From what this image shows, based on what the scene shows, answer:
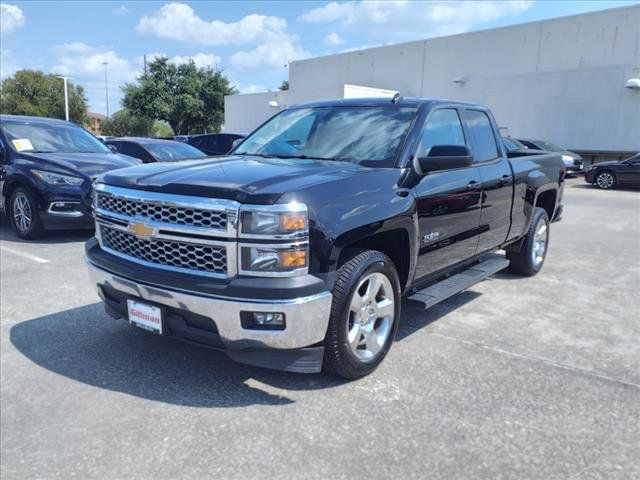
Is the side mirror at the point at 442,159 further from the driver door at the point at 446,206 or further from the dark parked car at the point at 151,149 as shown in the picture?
the dark parked car at the point at 151,149

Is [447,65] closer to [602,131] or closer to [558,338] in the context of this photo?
[602,131]

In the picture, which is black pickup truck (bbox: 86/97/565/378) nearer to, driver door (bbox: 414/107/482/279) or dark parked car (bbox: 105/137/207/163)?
driver door (bbox: 414/107/482/279)

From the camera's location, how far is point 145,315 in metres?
3.36

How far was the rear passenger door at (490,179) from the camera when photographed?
4.97m

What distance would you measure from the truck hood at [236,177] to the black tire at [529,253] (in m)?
3.26

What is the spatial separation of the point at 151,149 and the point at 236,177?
26.3 feet

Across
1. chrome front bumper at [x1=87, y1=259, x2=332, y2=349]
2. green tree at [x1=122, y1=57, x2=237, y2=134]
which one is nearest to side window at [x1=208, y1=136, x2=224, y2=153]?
chrome front bumper at [x1=87, y1=259, x2=332, y2=349]

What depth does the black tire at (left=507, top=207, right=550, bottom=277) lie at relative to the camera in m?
6.23

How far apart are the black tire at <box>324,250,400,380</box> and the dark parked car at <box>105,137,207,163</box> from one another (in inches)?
306

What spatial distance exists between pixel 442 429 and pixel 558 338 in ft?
6.50

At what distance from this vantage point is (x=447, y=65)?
105 feet

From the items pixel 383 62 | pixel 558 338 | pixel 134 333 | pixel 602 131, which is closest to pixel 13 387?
pixel 134 333

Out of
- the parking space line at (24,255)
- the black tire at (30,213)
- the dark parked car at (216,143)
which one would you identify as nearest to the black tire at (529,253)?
the parking space line at (24,255)

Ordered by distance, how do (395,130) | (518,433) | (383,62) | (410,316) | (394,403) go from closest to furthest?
(518,433) < (394,403) < (395,130) < (410,316) < (383,62)
